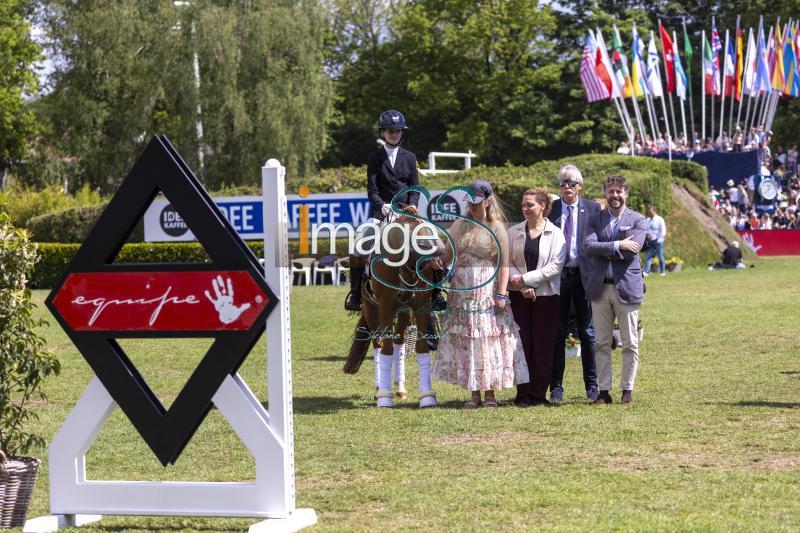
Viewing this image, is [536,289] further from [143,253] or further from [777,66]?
[777,66]

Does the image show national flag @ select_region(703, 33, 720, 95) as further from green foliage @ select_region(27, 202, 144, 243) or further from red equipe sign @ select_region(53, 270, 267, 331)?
red equipe sign @ select_region(53, 270, 267, 331)

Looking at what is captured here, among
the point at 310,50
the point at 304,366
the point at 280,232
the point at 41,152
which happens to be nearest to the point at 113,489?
the point at 280,232

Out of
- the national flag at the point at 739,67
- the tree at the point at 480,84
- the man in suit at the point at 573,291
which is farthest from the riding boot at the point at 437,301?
the tree at the point at 480,84

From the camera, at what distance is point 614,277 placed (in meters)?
11.0

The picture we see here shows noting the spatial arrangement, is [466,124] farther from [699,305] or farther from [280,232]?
[280,232]

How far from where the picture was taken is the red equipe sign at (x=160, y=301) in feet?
21.6

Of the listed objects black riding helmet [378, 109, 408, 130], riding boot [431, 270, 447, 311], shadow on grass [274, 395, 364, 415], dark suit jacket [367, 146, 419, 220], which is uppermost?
black riding helmet [378, 109, 408, 130]

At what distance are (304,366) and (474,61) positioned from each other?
169ft

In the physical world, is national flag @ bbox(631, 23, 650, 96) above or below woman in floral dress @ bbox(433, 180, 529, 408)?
above

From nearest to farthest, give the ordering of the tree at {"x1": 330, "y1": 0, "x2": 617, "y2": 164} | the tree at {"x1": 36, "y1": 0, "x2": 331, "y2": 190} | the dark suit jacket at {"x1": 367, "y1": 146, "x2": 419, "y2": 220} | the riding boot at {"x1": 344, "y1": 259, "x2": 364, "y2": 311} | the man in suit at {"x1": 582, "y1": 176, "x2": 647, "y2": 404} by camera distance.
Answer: the man in suit at {"x1": 582, "y1": 176, "x2": 647, "y2": 404}, the dark suit jacket at {"x1": 367, "y1": 146, "x2": 419, "y2": 220}, the riding boot at {"x1": 344, "y1": 259, "x2": 364, "y2": 311}, the tree at {"x1": 36, "y1": 0, "x2": 331, "y2": 190}, the tree at {"x1": 330, "y1": 0, "x2": 617, "y2": 164}

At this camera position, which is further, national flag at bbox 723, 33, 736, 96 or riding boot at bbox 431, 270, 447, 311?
national flag at bbox 723, 33, 736, 96

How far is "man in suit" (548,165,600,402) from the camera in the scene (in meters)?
11.5

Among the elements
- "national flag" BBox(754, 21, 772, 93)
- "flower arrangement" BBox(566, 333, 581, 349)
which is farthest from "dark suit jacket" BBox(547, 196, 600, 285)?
"national flag" BBox(754, 21, 772, 93)

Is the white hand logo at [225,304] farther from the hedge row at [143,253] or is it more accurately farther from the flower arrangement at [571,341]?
the hedge row at [143,253]
